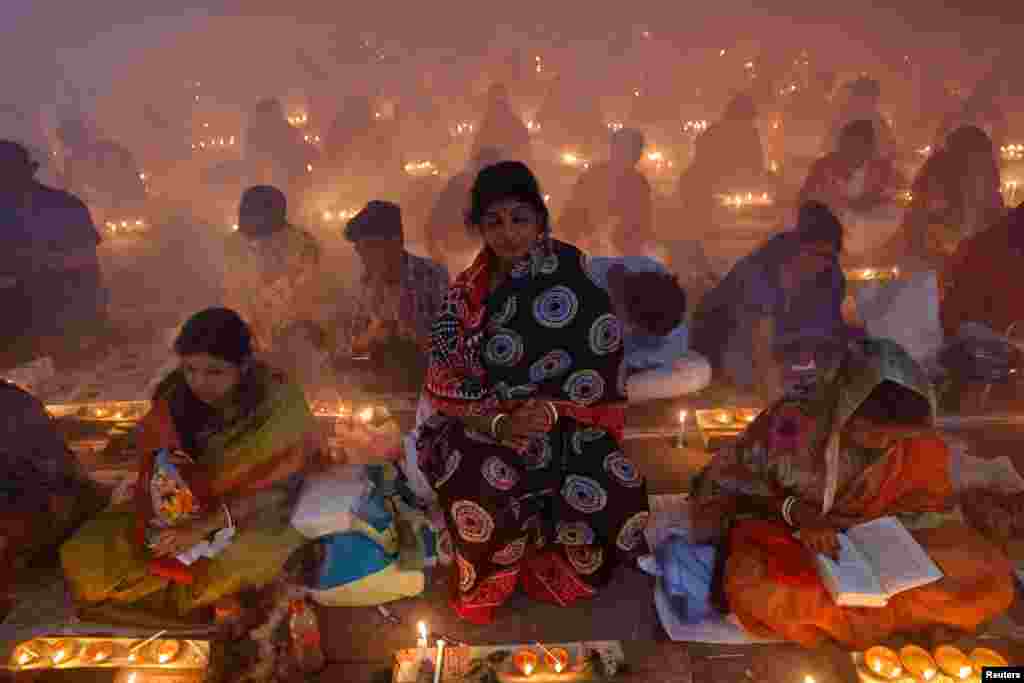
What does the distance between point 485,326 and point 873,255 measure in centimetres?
655

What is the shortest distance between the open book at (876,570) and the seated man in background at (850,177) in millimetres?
5754

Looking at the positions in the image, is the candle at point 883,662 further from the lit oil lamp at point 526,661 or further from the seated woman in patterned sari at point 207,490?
the seated woman in patterned sari at point 207,490

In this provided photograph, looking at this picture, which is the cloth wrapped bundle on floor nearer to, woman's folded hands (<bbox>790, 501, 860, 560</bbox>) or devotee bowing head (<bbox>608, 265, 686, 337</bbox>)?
woman's folded hands (<bbox>790, 501, 860, 560</bbox>)

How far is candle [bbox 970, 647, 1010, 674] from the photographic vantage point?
2619 mm

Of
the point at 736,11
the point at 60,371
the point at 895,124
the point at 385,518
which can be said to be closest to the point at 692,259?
the point at 385,518

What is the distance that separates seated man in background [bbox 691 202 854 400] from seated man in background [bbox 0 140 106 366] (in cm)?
599

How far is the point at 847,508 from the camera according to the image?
2.88m

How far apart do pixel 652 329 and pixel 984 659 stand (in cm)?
258

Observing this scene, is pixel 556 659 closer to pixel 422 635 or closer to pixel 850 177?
pixel 422 635

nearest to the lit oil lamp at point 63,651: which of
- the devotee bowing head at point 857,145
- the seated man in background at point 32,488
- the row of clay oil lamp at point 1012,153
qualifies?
the seated man in background at point 32,488

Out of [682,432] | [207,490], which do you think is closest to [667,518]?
[682,432]

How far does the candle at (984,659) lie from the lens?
2.62 meters

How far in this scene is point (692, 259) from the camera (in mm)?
7180

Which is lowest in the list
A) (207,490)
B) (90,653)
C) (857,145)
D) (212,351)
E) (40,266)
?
(90,653)
